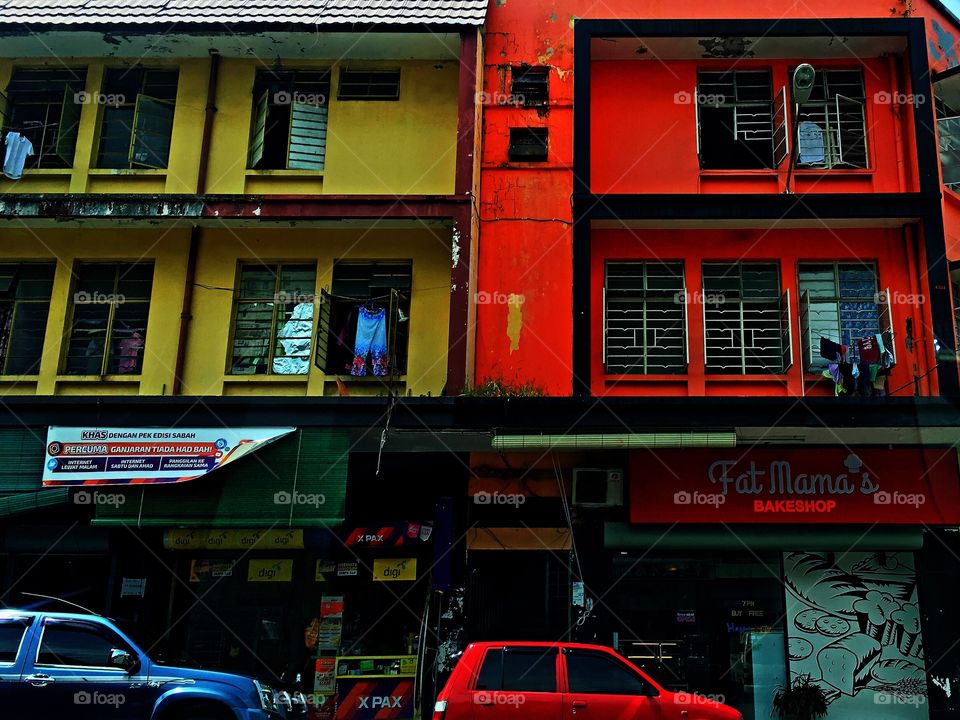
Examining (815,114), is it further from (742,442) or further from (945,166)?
(742,442)

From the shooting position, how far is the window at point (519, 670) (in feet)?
32.7

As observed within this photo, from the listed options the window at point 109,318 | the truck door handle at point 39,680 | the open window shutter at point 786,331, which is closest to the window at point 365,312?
the window at point 109,318

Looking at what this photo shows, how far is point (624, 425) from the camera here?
1259cm

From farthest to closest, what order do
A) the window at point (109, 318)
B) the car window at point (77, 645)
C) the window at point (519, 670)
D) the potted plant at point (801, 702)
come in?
the window at point (109, 318) < the potted plant at point (801, 702) < the car window at point (77, 645) < the window at point (519, 670)

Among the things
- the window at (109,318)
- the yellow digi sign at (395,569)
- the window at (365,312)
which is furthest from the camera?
the window at (109,318)

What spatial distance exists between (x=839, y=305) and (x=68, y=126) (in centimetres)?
1323

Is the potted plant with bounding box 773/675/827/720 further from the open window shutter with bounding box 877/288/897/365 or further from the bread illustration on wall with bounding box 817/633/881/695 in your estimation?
the open window shutter with bounding box 877/288/897/365

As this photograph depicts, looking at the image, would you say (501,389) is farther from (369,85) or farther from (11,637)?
(11,637)

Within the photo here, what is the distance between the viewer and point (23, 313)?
1491cm

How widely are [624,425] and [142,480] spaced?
7.02 meters

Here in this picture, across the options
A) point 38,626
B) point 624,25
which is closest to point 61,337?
point 38,626

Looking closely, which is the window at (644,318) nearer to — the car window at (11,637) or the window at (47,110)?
the car window at (11,637)

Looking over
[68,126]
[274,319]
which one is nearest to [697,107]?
[274,319]

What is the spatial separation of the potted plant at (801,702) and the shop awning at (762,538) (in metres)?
1.98
